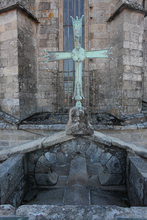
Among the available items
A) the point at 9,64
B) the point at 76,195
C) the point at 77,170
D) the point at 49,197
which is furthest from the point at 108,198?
the point at 9,64

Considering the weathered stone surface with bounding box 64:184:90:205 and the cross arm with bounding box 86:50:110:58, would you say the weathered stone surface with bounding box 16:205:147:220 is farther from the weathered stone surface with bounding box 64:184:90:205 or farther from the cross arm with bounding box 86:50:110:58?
the cross arm with bounding box 86:50:110:58

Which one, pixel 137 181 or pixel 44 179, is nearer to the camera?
pixel 137 181

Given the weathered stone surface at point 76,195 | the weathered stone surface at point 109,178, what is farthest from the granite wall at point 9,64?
the weathered stone surface at point 109,178

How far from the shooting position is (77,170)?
2.36 meters

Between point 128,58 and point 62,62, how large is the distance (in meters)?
2.68

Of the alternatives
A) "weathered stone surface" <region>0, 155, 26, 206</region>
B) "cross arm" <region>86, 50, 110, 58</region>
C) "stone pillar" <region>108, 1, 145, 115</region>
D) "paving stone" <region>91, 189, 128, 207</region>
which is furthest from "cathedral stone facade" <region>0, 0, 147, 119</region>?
"paving stone" <region>91, 189, 128, 207</region>

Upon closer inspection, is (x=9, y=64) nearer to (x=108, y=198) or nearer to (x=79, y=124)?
(x=79, y=124)

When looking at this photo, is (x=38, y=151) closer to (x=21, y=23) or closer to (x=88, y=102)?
(x=88, y=102)

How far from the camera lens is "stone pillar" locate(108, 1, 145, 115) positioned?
5.32m

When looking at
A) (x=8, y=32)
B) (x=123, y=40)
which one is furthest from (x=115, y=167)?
(x=8, y=32)

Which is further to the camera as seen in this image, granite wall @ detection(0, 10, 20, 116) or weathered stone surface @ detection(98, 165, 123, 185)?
granite wall @ detection(0, 10, 20, 116)

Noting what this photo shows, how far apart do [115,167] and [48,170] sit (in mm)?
1082

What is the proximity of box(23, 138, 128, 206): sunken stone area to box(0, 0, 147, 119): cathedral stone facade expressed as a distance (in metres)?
3.17

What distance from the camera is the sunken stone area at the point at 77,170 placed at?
7.77ft
